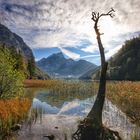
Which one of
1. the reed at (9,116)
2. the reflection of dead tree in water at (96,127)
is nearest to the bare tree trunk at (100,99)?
the reflection of dead tree in water at (96,127)

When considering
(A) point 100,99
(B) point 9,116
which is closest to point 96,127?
(A) point 100,99

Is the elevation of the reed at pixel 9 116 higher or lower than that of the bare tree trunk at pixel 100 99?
lower

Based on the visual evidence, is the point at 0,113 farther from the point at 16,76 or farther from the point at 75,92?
the point at 75,92

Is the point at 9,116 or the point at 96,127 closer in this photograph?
the point at 96,127

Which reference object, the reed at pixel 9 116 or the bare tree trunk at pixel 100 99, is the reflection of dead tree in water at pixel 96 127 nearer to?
the bare tree trunk at pixel 100 99

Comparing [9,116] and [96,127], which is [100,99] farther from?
[9,116]

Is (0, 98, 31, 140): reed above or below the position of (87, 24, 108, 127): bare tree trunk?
below

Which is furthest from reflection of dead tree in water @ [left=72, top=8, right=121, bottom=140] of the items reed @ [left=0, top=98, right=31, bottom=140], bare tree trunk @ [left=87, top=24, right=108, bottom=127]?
reed @ [left=0, top=98, right=31, bottom=140]

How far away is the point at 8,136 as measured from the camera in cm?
1778

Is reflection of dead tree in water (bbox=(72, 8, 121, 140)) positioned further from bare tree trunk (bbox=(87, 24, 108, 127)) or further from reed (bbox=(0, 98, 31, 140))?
reed (bbox=(0, 98, 31, 140))

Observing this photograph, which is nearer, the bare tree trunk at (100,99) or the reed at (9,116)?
the bare tree trunk at (100,99)

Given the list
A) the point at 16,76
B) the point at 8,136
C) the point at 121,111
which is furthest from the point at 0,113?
the point at 121,111

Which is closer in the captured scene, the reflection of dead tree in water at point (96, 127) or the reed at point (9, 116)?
the reflection of dead tree in water at point (96, 127)

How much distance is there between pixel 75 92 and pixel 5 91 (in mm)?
26814
